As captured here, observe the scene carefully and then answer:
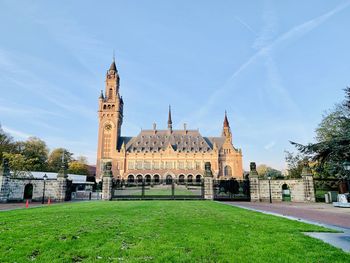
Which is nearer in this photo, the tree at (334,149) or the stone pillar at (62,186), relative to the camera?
the tree at (334,149)

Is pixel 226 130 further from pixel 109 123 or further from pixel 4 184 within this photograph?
pixel 4 184

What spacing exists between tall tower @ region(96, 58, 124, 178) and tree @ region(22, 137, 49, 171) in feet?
47.7

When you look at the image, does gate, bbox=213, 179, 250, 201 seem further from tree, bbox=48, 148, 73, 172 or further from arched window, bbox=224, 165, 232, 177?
tree, bbox=48, 148, 73, 172

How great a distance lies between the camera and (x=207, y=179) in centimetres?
2553

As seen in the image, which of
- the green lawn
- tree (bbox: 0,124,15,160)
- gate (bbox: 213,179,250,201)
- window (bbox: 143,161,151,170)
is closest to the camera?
the green lawn

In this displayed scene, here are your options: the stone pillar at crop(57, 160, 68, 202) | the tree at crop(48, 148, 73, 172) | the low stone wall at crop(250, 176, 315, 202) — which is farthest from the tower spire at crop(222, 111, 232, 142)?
the stone pillar at crop(57, 160, 68, 202)

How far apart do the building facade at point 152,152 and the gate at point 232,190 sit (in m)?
40.5

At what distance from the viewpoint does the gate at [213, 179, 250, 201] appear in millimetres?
26406

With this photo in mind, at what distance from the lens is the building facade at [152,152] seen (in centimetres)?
7106

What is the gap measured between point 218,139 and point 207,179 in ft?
183

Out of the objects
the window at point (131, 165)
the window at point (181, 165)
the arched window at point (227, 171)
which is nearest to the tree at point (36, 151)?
the window at point (131, 165)

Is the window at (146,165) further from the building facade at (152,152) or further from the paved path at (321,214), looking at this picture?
the paved path at (321,214)

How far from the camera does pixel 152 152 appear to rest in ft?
238

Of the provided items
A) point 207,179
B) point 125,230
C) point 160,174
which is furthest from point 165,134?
point 125,230
